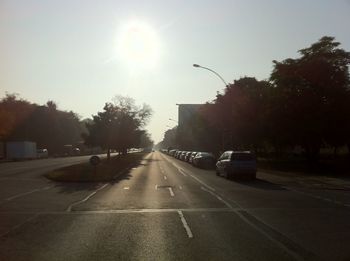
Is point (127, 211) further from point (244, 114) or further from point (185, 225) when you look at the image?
point (244, 114)

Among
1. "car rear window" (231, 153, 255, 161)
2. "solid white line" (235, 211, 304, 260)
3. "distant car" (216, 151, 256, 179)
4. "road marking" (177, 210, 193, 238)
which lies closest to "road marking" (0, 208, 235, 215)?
"road marking" (177, 210, 193, 238)

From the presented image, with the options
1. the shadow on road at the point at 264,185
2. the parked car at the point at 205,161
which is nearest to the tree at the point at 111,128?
the parked car at the point at 205,161

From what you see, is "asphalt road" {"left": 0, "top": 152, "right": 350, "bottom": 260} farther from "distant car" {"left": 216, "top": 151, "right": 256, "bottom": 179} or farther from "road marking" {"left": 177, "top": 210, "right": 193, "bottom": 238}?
"distant car" {"left": 216, "top": 151, "right": 256, "bottom": 179}

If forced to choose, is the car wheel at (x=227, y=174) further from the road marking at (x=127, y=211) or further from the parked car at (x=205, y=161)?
the parked car at (x=205, y=161)

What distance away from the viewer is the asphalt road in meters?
10.2

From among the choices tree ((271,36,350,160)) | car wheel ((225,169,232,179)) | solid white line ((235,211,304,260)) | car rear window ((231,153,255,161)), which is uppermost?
tree ((271,36,350,160))

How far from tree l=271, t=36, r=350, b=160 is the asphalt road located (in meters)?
23.9

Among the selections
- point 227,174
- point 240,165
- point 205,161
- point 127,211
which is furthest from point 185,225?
point 205,161

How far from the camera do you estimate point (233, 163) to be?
3675 centimetres

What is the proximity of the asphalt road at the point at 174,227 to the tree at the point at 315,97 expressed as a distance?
23887 millimetres

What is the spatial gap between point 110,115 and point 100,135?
160 inches

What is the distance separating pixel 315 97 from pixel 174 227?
3581cm

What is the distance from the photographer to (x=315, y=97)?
155ft

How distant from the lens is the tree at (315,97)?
46.5 m
